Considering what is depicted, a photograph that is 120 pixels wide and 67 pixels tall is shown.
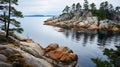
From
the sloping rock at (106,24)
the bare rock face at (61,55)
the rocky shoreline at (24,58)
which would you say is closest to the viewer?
the rocky shoreline at (24,58)

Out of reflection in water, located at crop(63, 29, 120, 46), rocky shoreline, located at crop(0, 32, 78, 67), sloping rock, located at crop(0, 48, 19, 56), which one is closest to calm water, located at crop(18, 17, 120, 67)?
reflection in water, located at crop(63, 29, 120, 46)

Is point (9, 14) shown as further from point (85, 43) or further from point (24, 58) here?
point (85, 43)

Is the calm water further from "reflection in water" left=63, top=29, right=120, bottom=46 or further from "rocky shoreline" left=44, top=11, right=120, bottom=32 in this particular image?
"rocky shoreline" left=44, top=11, right=120, bottom=32

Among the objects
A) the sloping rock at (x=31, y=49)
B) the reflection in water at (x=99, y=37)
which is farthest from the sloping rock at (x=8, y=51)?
the reflection in water at (x=99, y=37)

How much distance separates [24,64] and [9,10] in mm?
17006

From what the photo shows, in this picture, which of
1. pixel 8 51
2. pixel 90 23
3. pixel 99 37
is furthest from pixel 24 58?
pixel 90 23

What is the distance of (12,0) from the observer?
148 feet

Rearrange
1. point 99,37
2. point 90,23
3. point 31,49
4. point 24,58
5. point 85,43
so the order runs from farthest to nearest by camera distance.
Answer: point 90,23 < point 99,37 < point 85,43 < point 31,49 < point 24,58

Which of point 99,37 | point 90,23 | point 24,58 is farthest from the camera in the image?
point 90,23

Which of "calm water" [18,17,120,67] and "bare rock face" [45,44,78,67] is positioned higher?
"bare rock face" [45,44,78,67]

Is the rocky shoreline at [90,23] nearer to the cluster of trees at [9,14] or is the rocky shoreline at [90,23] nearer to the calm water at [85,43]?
the calm water at [85,43]

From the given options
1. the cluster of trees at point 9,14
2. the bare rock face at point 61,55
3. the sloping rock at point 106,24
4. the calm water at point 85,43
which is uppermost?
the cluster of trees at point 9,14

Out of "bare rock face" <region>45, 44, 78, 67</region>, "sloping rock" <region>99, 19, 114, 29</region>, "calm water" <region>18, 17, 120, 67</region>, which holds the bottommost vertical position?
"calm water" <region>18, 17, 120, 67</region>

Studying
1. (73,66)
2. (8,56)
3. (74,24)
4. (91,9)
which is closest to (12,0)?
(8,56)
